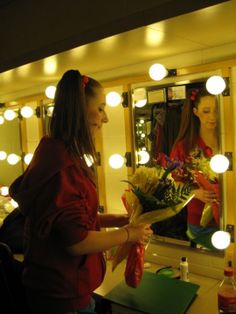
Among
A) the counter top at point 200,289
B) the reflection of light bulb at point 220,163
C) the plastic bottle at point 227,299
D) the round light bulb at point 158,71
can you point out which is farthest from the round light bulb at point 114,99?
the plastic bottle at point 227,299

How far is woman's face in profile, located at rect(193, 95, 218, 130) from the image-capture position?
Answer: 1.43 metres

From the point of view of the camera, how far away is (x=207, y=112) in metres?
1.46

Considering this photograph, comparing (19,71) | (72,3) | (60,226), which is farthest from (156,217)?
(19,71)

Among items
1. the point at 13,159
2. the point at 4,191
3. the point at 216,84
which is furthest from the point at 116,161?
the point at 4,191

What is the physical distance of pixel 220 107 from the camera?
1.42m

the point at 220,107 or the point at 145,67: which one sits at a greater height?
the point at 145,67

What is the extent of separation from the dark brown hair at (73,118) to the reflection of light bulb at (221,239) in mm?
697

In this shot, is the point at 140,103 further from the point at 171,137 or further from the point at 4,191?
the point at 4,191

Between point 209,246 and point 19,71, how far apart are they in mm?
1252

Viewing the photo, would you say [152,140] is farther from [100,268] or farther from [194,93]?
[100,268]

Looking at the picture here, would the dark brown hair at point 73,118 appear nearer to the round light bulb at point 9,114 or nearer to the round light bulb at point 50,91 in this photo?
the round light bulb at point 50,91

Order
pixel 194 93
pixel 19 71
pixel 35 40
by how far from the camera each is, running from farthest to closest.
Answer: pixel 19 71
pixel 35 40
pixel 194 93

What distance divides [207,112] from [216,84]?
128 millimetres

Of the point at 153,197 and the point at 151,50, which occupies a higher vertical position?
the point at 151,50
